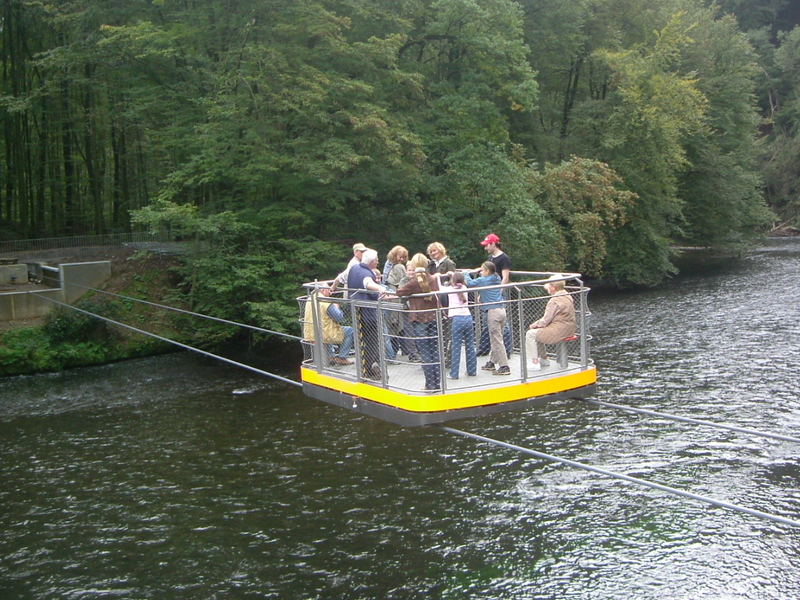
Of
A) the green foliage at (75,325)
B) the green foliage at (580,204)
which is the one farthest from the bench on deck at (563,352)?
the green foliage at (580,204)

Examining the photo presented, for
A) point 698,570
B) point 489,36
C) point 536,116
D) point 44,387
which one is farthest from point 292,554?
point 536,116

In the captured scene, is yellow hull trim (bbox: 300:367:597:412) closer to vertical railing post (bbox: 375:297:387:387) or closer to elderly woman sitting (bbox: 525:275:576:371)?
vertical railing post (bbox: 375:297:387:387)

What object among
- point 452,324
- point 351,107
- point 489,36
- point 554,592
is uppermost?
point 489,36

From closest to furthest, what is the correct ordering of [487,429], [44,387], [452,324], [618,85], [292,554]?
[452,324], [292,554], [487,429], [44,387], [618,85]

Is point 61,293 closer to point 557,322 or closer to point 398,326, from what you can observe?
point 398,326

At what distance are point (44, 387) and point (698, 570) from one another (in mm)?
18486

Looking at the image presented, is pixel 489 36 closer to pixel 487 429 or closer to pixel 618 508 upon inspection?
pixel 487 429

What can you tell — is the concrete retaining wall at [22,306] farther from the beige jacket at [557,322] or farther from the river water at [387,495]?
the beige jacket at [557,322]

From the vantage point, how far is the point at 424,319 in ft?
35.6

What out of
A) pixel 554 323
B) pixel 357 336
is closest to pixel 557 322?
pixel 554 323

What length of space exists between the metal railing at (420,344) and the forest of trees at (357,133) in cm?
1368

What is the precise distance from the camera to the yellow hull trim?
418 inches

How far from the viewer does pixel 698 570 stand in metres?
11.9

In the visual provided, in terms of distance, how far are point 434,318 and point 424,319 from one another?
136mm
